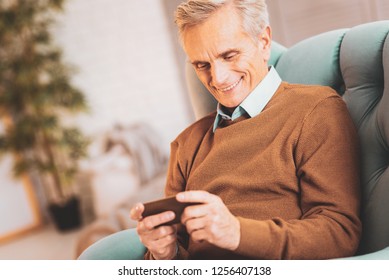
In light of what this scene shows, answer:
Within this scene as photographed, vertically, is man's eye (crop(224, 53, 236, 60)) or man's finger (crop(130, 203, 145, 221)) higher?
man's eye (crop(224, 53, 236, 60))

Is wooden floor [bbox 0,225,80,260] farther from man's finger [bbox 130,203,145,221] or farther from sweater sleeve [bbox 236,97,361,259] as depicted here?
sweater sleeve [bbox 236,97,361,259]

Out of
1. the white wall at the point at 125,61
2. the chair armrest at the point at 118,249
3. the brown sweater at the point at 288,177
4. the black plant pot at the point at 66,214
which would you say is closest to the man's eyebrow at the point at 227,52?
the brown sweater at the point at 288,177

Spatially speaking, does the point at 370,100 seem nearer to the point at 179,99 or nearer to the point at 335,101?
the point at 335,101

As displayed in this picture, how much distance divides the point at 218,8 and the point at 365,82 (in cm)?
38

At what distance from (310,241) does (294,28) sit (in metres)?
1.65

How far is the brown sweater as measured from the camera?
2.76ft

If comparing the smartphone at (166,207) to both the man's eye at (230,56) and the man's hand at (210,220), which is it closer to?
the man's hand at (210,220)

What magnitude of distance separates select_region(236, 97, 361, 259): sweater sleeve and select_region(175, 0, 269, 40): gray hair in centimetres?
22

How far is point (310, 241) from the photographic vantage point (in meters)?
0.84

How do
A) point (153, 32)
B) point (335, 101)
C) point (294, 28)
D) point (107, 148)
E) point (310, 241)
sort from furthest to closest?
point (153, 32) < point (107, 148) < point (294, 28) < point (335, 101) < point (310, 241)

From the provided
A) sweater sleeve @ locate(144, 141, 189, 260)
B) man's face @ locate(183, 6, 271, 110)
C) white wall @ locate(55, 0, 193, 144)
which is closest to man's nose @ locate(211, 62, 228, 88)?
man's face @ locate(183, 6, 271, 110)

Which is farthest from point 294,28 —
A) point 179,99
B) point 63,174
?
point 63,174

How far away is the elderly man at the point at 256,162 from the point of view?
32.6 inches

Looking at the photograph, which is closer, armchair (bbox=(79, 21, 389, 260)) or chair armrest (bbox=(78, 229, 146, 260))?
armchair (bbox=(79, 21, 389, 260))
